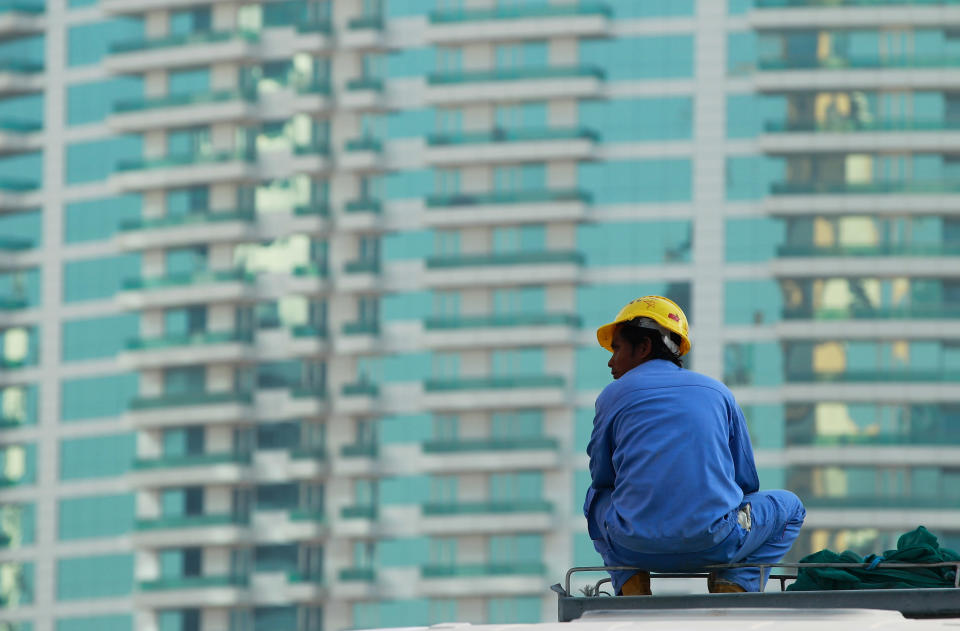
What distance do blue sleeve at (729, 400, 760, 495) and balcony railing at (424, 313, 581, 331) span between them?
7832 centimetres

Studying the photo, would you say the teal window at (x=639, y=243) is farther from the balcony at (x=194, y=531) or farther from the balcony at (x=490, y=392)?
the balcony at (x=194, y=531)

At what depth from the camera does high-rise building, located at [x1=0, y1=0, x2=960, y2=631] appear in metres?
83.1

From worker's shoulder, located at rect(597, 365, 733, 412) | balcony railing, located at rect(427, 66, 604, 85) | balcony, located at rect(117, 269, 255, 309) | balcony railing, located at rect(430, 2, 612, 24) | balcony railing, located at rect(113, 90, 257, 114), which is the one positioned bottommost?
worker's shoulder, located at rect(597, 365, 733, 412)

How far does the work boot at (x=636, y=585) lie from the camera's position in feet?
20.6

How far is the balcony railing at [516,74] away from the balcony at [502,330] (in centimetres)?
948

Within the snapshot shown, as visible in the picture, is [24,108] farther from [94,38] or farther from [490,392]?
[490,392]

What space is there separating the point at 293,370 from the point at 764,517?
83.1 metres

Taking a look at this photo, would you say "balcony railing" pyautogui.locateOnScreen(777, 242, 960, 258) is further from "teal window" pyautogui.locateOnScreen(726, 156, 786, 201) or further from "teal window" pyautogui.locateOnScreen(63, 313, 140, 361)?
"teal window" pyautogui.locateOnScreen(63, 313, 140, 361)

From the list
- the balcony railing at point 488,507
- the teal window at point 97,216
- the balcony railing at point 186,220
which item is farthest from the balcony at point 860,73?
the teal window at point 97,216

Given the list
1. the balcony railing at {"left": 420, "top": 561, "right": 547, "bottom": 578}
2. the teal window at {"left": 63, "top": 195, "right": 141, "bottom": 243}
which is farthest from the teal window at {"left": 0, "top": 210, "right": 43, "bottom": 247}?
the balcony railing at {"left": 420, "top": 561, "right": 547, "bottom": 578}

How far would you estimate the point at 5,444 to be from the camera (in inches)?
3664

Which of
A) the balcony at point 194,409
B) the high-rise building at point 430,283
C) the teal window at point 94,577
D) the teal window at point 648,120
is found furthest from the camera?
the teal window at point 94,577

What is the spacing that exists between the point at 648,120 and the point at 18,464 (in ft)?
101

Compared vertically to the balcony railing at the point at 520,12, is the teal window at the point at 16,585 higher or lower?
lower
